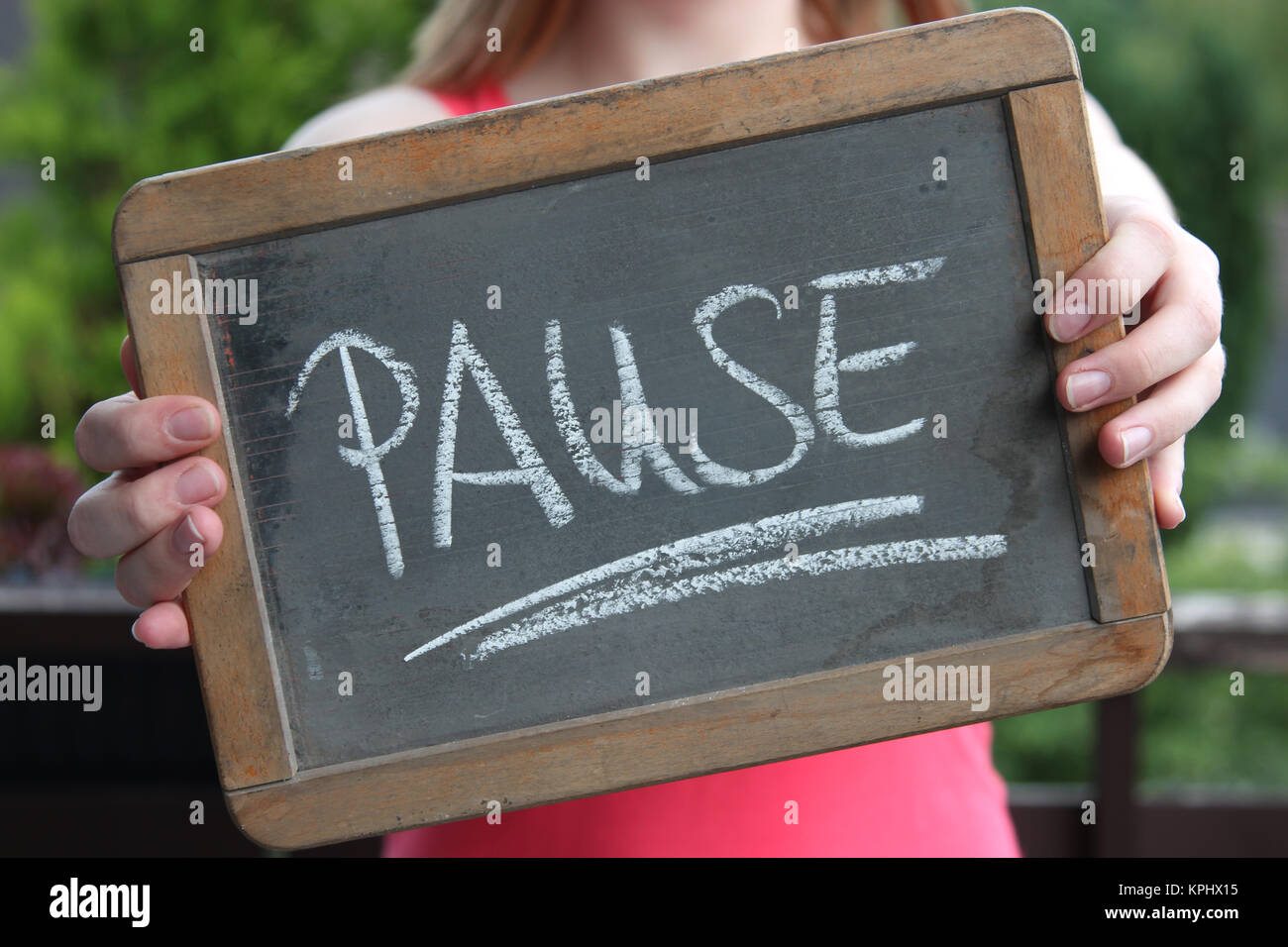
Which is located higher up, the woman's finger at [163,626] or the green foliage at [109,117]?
the green foliage at [109,117]

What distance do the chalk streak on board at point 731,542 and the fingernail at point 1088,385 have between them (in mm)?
142

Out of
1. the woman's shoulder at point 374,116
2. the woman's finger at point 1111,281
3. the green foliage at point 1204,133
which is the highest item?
the green foliage at point 1204,133

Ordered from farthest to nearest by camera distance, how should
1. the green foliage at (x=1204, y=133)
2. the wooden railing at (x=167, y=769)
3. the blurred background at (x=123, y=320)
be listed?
the green foliage at (x=1204, y=133) < the blurred background at (x=123, y=320) < the wooden railing at (x=167, y=769)

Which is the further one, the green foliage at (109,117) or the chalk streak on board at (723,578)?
the green foliage at (109,117)

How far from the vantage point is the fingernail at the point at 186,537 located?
0.82 meters

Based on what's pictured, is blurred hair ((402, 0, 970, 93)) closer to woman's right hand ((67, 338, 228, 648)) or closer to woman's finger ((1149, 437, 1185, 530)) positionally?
woman's right hand ((67, 338, 228, 648))

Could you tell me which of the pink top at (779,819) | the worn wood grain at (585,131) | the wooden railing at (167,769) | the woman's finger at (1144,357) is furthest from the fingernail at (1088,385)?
the wooden railing at (167,769)

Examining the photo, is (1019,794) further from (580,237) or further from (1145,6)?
(1145,6)

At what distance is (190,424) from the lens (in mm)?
825

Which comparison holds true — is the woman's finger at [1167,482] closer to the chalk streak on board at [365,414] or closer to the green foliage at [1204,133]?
the chalk streak on board at [365,414]

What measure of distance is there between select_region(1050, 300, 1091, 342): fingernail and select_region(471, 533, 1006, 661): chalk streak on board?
0.17 m

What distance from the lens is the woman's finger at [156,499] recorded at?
0.83 meters

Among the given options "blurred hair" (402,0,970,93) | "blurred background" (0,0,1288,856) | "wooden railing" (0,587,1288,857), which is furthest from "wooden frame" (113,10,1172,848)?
"blurred background" (0,0,1288,856)

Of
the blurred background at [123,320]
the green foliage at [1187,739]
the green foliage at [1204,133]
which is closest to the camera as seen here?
the blurred background at [123,320]
